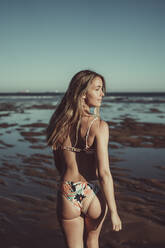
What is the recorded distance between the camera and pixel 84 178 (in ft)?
7.45

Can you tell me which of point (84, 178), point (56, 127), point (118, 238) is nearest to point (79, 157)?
point (84, 178)

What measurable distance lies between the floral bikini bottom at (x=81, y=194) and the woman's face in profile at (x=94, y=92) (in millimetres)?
762

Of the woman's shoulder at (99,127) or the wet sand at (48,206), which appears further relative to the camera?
the wet sand at (48,206)

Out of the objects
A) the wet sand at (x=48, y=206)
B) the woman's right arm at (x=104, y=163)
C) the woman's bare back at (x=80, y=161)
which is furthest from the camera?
the wet sand at (x=48, y=206)

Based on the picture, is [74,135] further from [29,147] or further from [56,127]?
[29,147]

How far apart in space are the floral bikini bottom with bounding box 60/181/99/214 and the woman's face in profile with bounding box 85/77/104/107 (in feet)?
2.50

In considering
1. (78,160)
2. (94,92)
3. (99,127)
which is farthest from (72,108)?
(78,160)

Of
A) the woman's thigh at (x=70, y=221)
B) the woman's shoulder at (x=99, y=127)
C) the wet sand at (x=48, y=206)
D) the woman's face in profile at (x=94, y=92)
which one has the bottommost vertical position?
the wet sand at (x=48, y=206)

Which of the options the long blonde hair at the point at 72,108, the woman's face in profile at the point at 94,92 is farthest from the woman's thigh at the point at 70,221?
the woman's face in profile at the point at 94,92

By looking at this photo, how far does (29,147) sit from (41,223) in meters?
5.05

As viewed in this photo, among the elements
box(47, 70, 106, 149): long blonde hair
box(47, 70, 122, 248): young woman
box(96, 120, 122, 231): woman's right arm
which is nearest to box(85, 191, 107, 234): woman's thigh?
box(47, 70, 122, 248): young woman

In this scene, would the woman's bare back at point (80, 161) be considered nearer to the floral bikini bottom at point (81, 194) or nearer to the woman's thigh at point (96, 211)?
the floral bikini bottom at point (81, 194)

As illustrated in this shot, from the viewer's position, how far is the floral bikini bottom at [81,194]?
2.22 metres

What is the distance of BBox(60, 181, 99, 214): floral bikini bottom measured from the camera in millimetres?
2221
